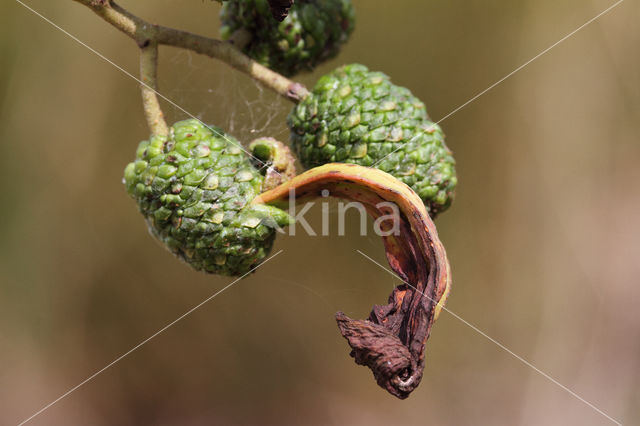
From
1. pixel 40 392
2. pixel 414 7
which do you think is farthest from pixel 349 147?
pixel 40 392

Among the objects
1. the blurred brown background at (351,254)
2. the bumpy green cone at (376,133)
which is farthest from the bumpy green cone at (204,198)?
the blurred brown background at (351,254)

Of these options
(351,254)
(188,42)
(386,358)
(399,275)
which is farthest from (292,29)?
(351,254)

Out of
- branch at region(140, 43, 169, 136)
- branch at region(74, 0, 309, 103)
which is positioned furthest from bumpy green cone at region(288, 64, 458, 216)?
branch at region(140, 43, 169, 136)

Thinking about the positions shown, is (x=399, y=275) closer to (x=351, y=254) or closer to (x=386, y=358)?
(x=386, y=358)

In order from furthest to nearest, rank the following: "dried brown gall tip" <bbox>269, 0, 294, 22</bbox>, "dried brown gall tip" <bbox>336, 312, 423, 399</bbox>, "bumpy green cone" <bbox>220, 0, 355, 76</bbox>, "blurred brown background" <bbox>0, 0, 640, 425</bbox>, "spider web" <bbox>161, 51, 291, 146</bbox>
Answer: "spider web" <bbox>161, 51, 291, 146</bbox> → "blurred brown background" <bbox>0, 0, 640, 425</bbox> → "bumpy green cone" <bbox>220, 0, 355, 76</bbox> → "dried brown gall tip" <bbox>269, 0, 294, 22</bbox> → "dried brown gall tip" <bbox>336, 312, 423, 399</bbox>

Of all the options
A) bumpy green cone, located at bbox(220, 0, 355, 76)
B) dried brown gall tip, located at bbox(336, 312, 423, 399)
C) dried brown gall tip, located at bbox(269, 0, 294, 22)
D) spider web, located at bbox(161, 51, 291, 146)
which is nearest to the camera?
dried brown gall tip, located at bbox(336, 312, 423, 399)

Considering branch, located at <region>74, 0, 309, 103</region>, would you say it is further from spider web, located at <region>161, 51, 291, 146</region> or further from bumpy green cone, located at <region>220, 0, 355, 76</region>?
spider web, located at <region>161, 51, 291, 146</region>
